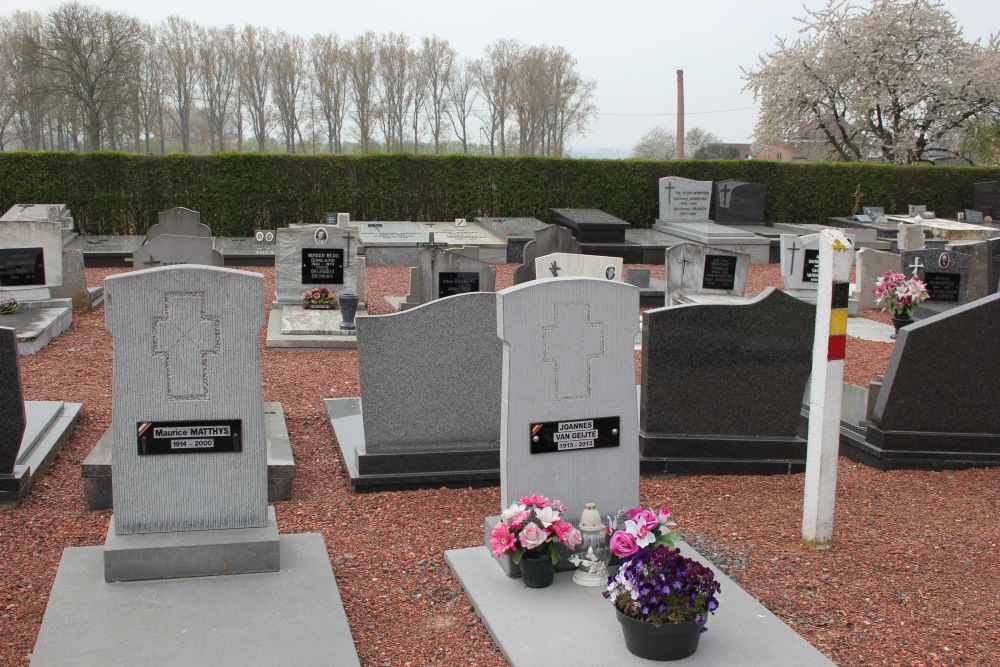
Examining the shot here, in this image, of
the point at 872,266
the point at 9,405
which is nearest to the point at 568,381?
the point at 9,405

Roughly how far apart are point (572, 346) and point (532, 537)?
95cm

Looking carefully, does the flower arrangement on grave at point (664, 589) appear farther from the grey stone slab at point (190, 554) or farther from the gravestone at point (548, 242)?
the gravestone at point (548, 242)

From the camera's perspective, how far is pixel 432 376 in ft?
18.9

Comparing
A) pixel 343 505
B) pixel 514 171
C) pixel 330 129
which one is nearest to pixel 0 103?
pixel 330 129

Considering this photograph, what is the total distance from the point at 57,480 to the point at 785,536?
4.42 metres

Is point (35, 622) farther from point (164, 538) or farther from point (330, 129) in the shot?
point (330, 129)

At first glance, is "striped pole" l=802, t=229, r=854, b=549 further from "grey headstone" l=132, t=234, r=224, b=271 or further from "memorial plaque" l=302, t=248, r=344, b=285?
"grey headstone" l=132, t=234, r=224, b=271

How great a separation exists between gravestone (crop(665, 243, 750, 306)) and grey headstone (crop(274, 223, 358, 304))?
4034 mm

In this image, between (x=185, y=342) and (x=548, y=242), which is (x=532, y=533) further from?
(x=548, y=242)

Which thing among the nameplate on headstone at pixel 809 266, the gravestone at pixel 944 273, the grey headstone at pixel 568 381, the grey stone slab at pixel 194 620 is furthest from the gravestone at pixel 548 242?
the grey stone slab at pixel 194 620

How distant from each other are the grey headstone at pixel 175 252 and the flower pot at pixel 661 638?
8.55 metres

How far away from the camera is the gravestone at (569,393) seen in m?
4.35

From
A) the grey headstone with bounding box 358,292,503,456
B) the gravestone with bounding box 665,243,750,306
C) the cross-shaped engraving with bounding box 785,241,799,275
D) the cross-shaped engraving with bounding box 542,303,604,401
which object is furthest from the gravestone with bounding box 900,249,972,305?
the cross-shaped engraving with bounding box 542,303,604,401

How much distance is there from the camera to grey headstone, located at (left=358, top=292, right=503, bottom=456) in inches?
224
